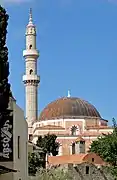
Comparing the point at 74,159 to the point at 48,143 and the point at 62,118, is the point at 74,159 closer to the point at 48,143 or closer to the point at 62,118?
the point at 48,143

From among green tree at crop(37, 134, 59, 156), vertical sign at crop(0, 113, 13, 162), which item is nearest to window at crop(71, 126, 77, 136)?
green tree at crop(37, 134, 59, 156)

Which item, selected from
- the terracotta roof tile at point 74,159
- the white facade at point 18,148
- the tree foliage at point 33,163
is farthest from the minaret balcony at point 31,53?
the white facade at point 18,148

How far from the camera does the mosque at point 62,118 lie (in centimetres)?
10262

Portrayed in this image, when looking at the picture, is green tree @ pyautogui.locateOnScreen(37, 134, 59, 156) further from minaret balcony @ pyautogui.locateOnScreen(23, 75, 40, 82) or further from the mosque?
minaret balcony @ pyautogui.locateOnScreen(23, 75, 40, 82)

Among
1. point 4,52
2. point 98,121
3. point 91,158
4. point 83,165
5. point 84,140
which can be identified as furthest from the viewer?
point 98,121

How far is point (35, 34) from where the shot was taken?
4360 inches

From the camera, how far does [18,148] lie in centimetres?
2820

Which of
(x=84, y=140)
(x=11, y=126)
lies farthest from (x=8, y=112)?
(x=84, y=140)

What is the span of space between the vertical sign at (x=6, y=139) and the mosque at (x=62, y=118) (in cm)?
7599

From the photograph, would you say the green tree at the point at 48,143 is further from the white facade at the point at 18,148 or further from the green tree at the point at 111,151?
the white facade at the point at 18,148

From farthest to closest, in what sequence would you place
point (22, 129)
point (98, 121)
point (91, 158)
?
point (98, 121) < point (91, 158) < point (22, 129)

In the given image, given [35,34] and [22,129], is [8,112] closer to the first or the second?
[22,129]

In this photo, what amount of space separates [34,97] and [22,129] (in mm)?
74417

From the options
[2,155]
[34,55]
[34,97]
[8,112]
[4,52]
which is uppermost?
[34,55]
